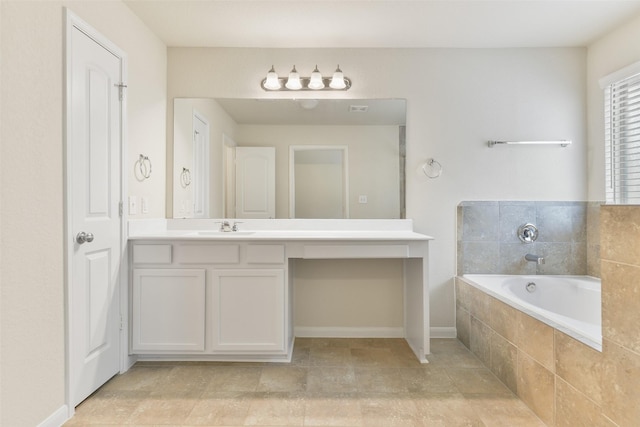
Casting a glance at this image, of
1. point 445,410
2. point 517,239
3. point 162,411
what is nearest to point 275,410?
point 162,411

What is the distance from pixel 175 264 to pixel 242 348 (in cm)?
69

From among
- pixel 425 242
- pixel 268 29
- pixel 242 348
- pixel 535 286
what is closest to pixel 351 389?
pixel 242 348

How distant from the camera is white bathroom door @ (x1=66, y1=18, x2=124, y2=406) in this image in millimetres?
1778

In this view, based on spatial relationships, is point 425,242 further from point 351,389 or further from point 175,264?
point 175,264

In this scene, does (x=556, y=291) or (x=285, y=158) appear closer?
(x=556, y=291)

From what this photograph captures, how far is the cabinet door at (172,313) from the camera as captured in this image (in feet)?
7.48

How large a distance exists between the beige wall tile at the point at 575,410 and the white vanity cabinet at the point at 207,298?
1.49 m

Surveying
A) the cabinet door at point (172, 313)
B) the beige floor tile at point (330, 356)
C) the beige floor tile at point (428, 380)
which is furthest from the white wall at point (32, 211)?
the beige floor tile at point (428, 380)

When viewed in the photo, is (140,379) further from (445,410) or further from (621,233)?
(621,233)

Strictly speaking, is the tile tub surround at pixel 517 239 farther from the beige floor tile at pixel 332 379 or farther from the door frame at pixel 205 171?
the door frame at pixel 205 171

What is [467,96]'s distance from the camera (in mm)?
2846

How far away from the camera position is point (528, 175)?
2.85 m

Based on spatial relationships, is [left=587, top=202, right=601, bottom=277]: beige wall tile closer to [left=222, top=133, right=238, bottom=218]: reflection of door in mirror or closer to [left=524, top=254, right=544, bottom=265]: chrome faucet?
[left=524, top=254, right=544, bottom=265]: chrome faucet

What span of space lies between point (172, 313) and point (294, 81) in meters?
1.88
